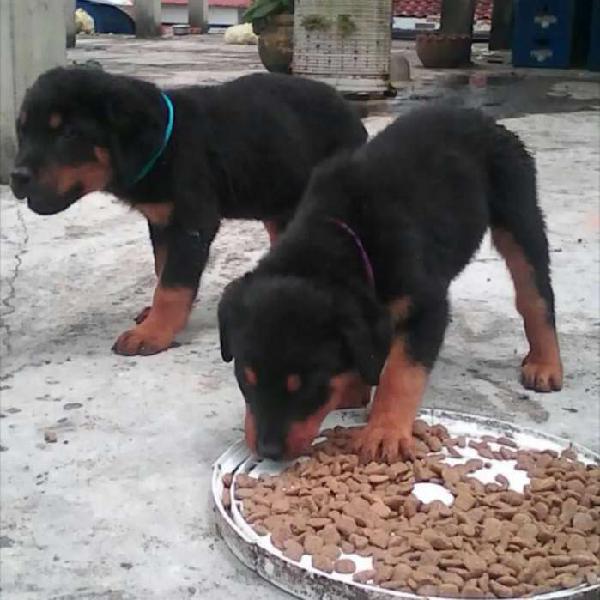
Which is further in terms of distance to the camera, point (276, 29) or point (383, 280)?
point (276, 29)

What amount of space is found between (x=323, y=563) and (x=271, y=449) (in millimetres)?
316

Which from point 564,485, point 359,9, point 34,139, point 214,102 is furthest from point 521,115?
point 564,485

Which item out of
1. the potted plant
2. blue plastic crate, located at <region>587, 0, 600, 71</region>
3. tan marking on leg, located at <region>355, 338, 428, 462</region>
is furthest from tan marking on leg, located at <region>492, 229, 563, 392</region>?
blue plastic crate, located at <region>587, 0, 600, 71</region>

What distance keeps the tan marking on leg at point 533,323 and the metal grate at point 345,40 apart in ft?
17.7

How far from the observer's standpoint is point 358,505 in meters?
2.17

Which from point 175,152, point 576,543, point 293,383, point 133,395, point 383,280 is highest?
point 175,152

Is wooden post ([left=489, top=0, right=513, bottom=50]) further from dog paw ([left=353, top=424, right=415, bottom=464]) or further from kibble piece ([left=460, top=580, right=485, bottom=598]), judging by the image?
kibble piece ([left=460, top=580, right=485, bottom=598])

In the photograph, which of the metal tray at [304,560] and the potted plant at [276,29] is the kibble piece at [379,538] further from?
the potted plant at [276,29]

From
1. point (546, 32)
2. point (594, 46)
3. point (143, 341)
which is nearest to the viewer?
point (143, 341)

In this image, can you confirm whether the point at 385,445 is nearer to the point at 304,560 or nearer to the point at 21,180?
the point at 304,560

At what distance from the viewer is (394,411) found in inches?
95.6

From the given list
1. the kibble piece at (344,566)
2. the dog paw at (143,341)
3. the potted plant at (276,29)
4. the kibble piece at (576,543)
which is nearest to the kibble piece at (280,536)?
the kibble piece at (344,566)

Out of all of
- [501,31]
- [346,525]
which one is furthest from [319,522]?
[501,31]

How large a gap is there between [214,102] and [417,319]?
4.69 feet
